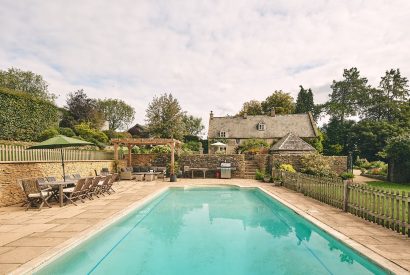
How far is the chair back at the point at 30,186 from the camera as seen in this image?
839 cm

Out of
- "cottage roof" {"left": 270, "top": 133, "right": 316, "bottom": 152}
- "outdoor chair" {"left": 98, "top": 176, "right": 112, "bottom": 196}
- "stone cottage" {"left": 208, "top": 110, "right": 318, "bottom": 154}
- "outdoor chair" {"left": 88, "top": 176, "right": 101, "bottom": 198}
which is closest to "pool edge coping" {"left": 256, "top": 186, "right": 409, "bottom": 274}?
"outdoor chair" {"left": 88, "top": 176, "right": 101, "bottom": 198}

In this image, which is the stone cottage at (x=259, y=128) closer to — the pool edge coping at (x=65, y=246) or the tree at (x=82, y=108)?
the tree at (x=82, y=108)

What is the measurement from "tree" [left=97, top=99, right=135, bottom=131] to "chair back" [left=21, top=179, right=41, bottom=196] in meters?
58.3

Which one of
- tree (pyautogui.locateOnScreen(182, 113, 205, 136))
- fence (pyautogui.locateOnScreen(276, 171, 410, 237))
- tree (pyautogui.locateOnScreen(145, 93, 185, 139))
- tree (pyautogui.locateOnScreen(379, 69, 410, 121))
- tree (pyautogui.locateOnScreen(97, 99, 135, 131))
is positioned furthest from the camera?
tree (pyautogui.locateOnScreen(182, 113, 205, 136))

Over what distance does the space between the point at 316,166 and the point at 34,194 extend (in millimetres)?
17798

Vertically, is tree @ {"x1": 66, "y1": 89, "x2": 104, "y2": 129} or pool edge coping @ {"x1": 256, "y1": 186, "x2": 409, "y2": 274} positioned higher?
tree @ {"x1": 66, "y1": 89, "x2": 104, "y2": 129}

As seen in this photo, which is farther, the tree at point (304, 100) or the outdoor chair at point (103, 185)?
the tree at point (304, 100)

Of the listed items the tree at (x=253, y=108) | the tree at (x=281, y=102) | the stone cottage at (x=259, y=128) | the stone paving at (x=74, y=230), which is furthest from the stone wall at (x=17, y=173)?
the tree at (x=281, y=102)

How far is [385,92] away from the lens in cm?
4544

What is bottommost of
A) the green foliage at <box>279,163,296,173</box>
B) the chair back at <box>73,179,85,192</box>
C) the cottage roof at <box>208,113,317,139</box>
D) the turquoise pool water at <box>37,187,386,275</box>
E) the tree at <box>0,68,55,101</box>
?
the turquoise pool water at <box>37,187,386,275</box>

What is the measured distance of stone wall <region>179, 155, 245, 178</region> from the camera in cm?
2164

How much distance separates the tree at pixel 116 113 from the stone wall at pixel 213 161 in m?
47.4

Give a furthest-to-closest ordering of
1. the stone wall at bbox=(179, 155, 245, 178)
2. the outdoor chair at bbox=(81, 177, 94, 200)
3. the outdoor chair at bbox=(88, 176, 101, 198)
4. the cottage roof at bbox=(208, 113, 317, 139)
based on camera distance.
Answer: the cottage roof at bbox=(208, 113, 317, 139)
the stone wall at bbox=(179, 155, 245, 178)
the outdoor chair at bbox=(88, 176, 101, 198)
the outdoor chair at bbox=(81, 177, 94, 200)

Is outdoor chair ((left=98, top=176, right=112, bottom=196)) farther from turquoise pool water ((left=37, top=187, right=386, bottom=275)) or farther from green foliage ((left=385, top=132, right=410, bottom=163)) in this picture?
green foliage ((left=385, top=132, right=410, bottom=163))
